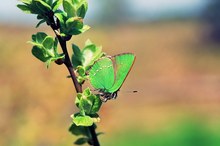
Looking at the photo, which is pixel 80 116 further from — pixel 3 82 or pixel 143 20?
pixel 143 20

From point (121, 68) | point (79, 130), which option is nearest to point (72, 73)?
point (121, 68)

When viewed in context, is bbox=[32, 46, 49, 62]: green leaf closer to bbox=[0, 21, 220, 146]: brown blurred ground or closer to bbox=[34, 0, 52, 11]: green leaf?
bbox=[34, 0, 52, 11]: green leaf

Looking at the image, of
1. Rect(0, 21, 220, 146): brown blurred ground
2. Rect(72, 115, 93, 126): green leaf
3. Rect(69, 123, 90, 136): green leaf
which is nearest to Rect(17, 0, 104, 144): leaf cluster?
Rect(72, 115, 93, 126): green leaf

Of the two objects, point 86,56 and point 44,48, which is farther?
point 86,56

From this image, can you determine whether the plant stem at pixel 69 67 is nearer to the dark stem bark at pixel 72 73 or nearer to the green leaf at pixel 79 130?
the dark stem bark at pixel 72 73

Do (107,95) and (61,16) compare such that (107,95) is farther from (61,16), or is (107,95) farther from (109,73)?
(61,16)

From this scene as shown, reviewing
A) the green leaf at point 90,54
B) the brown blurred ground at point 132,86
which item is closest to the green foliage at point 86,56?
the green leaf at point 90,54

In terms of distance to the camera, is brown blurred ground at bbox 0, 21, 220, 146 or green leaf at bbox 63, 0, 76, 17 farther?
brown blurred ground at bbox 0, 21, 220, 146
